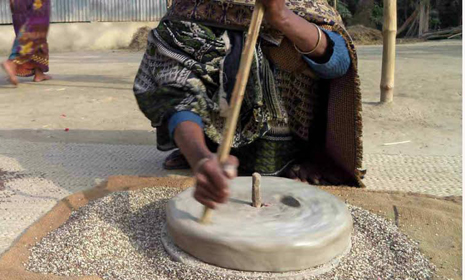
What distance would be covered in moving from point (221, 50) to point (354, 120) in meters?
0.72

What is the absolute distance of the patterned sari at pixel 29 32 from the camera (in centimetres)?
578

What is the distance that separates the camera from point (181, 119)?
2.31 metres

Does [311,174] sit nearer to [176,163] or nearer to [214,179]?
[176,163]

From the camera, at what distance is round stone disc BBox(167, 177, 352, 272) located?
1.82 meters

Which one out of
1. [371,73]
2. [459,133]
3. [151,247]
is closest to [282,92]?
[151,247]

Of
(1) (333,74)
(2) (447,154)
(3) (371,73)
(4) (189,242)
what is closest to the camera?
(4) (189,242)

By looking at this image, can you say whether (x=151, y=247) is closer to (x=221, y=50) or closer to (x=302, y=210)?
(x=302, y=210)

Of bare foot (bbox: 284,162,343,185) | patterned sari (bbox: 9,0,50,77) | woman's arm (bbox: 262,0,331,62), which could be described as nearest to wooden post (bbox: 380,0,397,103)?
bare foot (bbox: 284,162,343,185)

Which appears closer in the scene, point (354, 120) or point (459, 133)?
point (354, 120)

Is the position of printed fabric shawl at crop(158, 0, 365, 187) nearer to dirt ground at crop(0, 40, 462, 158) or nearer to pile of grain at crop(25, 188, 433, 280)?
A: pile of grain at crop(25, 188, 433, 280)

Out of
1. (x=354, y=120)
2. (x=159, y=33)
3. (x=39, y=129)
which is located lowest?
(x=39, y=129)

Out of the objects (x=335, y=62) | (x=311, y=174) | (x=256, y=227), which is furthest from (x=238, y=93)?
(x=311, y=174)

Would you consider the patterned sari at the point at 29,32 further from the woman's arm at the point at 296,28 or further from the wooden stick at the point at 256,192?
the wooden stick at the point at 256,192

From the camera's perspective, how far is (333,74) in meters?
2.53
